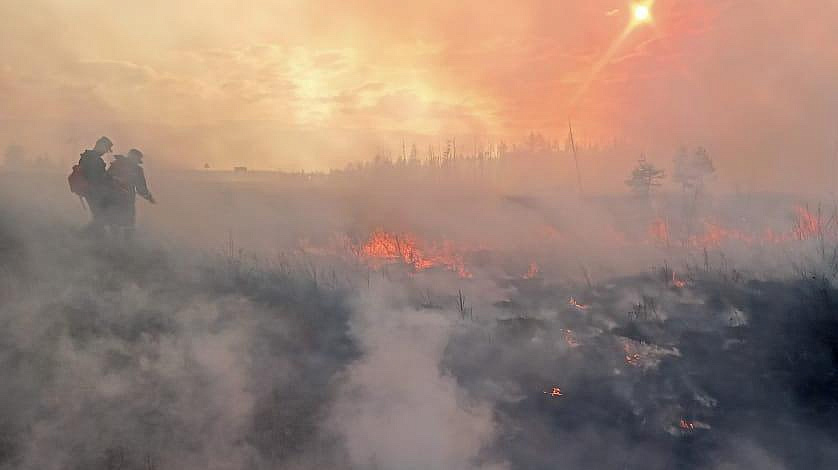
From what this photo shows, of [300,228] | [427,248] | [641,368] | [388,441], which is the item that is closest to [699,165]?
[427,248]

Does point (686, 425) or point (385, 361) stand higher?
point (385, 361)

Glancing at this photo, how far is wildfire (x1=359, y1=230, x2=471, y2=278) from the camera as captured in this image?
17.7 metres

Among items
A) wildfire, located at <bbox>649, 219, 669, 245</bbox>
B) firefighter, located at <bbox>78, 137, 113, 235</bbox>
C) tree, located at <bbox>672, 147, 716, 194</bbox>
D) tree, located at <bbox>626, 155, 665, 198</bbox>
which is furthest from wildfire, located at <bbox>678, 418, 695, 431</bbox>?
tree, located at <bbox>672, 147, 716, 194</bbox>

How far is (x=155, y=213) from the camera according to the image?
20.5 metres

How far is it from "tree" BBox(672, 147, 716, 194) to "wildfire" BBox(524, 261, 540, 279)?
41604 mm

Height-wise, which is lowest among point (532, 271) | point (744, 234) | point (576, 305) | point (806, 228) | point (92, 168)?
point (576, 305)

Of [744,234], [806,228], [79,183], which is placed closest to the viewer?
[79,183]

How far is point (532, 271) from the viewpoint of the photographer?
1786 centimetres

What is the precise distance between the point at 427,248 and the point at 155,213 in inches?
419

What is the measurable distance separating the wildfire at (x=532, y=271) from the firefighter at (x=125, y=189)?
1094 centimetres

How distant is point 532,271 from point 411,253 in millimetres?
4513

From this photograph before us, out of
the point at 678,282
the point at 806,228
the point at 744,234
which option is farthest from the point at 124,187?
the point at 744,234

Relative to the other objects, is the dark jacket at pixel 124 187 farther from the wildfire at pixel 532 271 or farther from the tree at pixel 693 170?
the tree at pixel 693 170

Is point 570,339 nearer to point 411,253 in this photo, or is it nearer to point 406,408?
point 406,408
